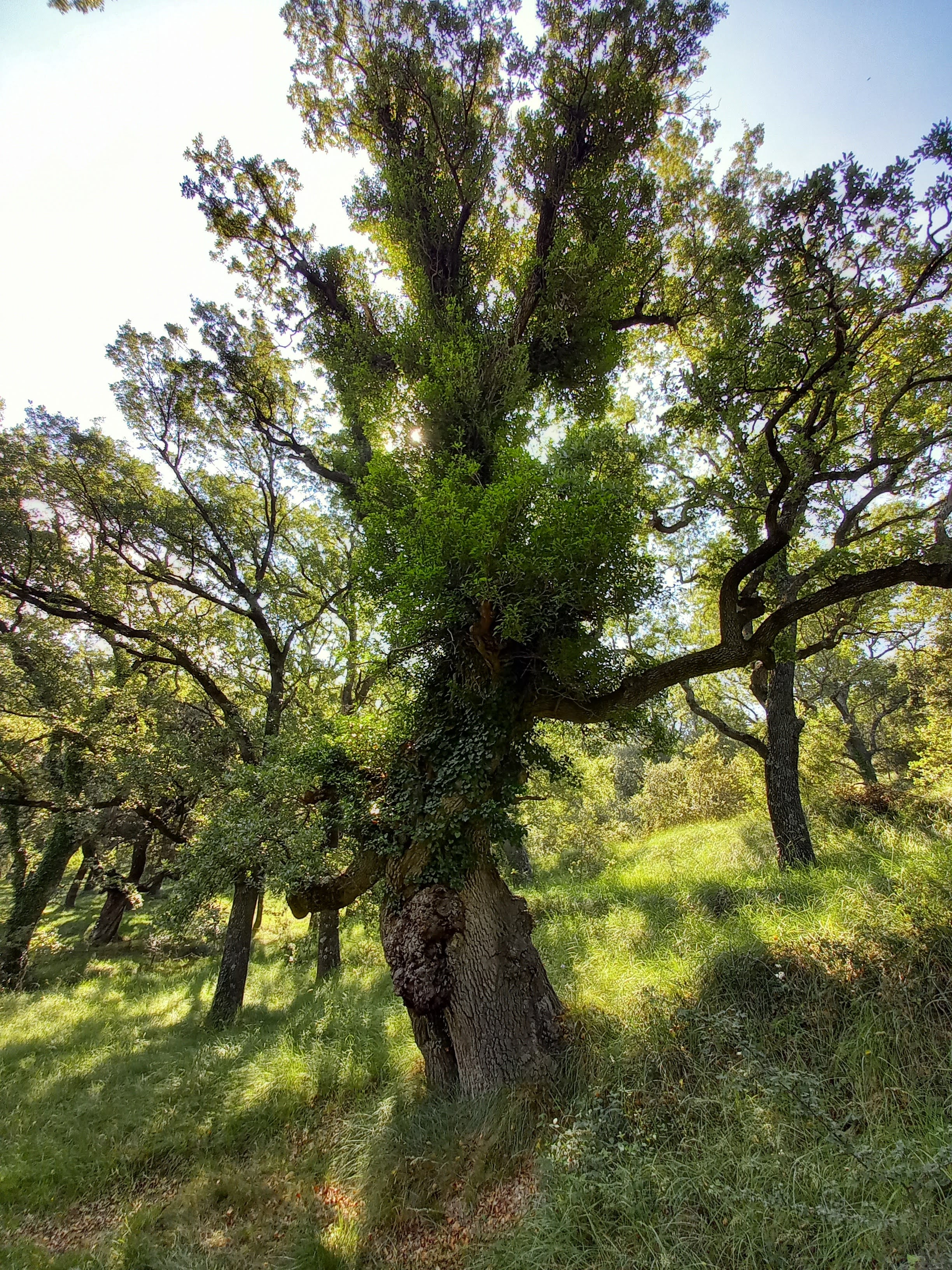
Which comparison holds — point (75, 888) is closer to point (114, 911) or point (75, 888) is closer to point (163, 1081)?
point (114, 911)

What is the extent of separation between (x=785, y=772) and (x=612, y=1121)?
6.71 m

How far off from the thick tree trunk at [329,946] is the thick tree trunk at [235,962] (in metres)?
1.66

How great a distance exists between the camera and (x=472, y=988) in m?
5.21

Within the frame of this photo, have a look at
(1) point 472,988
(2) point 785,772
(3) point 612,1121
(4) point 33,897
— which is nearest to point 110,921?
(4) point 33,897

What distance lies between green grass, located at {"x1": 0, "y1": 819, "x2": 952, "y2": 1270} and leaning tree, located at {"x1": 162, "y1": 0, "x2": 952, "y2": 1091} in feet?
3.31

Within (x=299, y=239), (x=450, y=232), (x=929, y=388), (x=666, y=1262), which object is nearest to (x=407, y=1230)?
(x=666, y=1262)

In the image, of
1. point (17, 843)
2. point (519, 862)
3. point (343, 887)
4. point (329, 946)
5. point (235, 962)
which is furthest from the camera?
point (519, 862)

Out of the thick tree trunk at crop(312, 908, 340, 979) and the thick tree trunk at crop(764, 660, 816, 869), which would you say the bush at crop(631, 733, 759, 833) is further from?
the thick tree trunk at crop(312, 908, 340, 979)

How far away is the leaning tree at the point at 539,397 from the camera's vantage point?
5.09 metres

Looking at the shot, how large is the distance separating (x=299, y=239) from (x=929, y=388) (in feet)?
34.3

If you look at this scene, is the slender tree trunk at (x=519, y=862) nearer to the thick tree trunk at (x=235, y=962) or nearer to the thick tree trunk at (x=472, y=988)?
the thick tree trunk at (x=235, y=962)

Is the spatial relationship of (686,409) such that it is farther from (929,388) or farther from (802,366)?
(929,388)

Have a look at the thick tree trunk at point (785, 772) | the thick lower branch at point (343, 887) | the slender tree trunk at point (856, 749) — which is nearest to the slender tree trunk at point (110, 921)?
the thick lower branch at point (343, 887)

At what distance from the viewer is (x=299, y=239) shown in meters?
8.39
